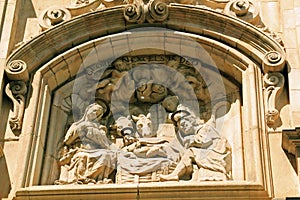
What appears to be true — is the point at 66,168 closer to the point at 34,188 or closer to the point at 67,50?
the point at 34,188

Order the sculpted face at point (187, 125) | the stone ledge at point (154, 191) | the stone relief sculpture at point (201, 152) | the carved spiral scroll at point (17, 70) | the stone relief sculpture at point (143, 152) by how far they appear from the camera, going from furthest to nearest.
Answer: the carved spiral scroll at point (17, 70), the sculpted face at point (187, 125), the stone relief sculpture at point (143, 152), the stone relief sculpture at point (201, 152), the stone ledge at point (154, 191)

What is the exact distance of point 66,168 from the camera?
10.1 m

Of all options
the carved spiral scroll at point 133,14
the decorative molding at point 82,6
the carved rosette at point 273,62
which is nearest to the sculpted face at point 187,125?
the carved rosette at point 273,62

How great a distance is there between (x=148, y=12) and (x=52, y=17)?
58.2 inches

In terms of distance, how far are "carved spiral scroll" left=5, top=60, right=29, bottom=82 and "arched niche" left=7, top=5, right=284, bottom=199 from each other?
0.11 m

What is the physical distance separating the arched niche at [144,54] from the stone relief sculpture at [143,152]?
0.23m

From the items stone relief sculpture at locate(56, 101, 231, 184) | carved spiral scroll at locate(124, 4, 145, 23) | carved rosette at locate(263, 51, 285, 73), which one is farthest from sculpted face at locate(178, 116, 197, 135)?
carved spiral scroll at locate(124, 4, 145, 23)

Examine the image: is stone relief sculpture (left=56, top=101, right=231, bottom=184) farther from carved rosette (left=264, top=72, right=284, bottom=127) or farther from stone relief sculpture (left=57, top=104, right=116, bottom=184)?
carved rosette (left=264, top=72, right=284, bottom=127)

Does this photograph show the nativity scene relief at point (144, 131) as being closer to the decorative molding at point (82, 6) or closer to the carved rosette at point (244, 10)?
the decorative molding at point (82, 6)

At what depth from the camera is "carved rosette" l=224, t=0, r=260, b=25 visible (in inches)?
434

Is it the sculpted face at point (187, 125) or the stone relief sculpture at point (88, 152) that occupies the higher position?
the sculpted face at point (187, 125)

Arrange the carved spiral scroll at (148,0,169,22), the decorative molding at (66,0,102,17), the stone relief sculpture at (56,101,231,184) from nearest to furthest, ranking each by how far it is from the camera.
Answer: the stone relief sculpture at (56,101,231,184) → the carved spiral scroll at (148,0,169,22) → the decorative molding at (66,0,102,17)

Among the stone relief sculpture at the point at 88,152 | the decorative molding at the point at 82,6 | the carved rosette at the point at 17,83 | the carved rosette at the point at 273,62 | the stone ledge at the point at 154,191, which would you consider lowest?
the stone ledge at the point at 154,191

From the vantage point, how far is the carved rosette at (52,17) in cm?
1127
